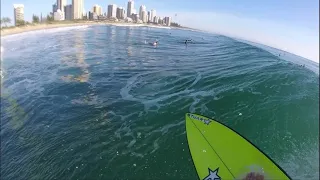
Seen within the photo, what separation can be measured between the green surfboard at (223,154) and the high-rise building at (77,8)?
159 m

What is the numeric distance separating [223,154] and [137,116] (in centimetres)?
891

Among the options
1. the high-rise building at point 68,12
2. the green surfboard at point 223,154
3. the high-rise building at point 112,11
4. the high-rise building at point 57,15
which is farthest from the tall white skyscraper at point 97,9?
the green surfboard at point 223,154

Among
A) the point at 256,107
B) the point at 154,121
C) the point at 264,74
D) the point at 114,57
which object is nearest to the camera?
the point at 154,121

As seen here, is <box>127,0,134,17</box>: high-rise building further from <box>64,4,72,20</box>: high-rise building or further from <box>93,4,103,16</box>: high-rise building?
<box>64,4,72,20</box>: high-rise building

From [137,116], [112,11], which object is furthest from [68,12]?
[137,116]

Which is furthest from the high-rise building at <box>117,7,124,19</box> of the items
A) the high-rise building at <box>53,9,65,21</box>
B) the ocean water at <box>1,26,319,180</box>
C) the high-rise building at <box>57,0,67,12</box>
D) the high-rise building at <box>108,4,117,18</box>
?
the ocean water at <box>1,26,319,180</box>

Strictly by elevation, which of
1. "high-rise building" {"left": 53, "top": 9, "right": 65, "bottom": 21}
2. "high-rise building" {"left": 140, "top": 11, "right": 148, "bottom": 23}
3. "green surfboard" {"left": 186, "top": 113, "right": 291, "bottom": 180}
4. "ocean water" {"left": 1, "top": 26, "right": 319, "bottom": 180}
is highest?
"high-rise building" {"left": 140, "top": 11, "right": 148, "bottom": 23}

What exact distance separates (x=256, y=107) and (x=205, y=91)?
4.74m

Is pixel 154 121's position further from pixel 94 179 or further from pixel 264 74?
pixel 264 74

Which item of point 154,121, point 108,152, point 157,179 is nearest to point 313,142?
point 154,121

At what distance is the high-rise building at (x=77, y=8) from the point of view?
155m

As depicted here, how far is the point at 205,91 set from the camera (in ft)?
80.8

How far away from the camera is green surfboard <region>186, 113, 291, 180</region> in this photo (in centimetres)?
1022

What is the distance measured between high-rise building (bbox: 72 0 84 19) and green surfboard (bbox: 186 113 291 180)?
159 metres
